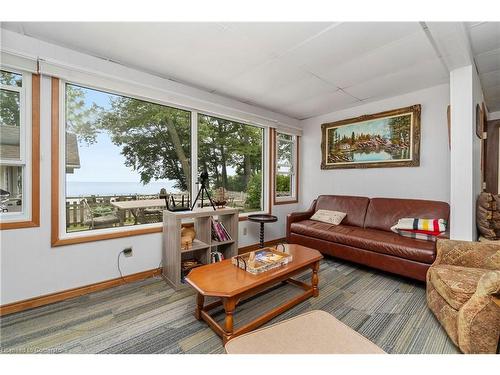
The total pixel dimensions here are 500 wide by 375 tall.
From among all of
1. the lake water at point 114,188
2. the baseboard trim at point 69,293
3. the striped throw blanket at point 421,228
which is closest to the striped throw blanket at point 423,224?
the striped throw blanket at point 421,228

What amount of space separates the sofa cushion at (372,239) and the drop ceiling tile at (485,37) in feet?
6.06

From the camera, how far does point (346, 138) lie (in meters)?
3.71

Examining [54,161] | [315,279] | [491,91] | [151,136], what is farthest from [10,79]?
[491,91]

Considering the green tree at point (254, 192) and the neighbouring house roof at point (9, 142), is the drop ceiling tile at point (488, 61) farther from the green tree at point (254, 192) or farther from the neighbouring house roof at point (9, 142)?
the neighbouring house roof at point (9, 142)

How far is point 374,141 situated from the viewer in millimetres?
3395

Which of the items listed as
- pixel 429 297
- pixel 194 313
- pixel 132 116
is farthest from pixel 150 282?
pixel 429 297

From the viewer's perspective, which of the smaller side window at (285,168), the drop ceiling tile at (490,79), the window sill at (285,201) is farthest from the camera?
the smaller side window at (285,168)

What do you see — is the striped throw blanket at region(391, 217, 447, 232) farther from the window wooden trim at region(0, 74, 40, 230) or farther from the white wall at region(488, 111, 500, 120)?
the window wooden trim at region(0, 74, 40, 230)

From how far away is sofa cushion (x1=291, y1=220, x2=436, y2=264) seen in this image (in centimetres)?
224

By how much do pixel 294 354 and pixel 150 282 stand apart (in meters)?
2.04

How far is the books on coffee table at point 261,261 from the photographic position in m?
1.80

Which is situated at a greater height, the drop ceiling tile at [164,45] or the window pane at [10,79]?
the drop ceiling tile at [164,45]

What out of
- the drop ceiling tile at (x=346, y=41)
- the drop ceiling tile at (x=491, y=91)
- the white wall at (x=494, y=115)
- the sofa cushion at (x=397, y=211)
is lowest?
the sofa cushion at (x=397, y=211)
